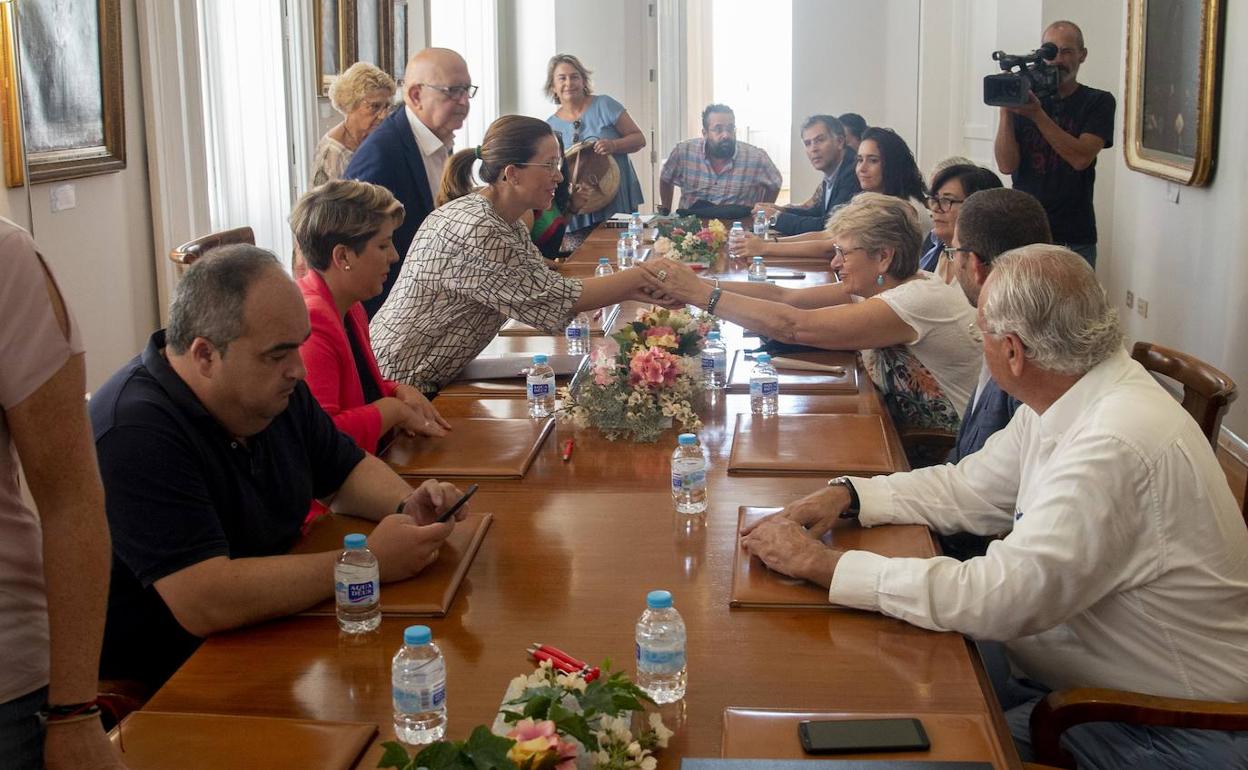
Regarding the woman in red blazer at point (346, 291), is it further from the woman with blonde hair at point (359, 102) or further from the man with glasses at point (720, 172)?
the man with glasses at point (720, 172)

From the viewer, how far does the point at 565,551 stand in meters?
2.22

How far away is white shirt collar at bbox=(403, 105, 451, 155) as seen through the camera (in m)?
4.73

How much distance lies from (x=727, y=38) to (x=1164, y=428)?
13.0 meters

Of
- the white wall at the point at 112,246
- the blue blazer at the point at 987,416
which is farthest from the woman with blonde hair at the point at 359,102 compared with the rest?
the blue blazer at the point at 987,416

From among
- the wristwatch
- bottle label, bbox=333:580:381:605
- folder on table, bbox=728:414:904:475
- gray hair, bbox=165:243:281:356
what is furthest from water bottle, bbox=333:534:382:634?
folder on table, bbox=728:414:904:475

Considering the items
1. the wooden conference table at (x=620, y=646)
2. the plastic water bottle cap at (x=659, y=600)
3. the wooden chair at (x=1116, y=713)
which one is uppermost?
the plastic water bottle cap at (x=659, y=600)

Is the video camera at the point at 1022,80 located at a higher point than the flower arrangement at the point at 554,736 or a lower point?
higher

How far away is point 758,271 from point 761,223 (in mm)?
1836

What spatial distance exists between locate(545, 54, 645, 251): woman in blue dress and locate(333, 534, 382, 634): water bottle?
643cm

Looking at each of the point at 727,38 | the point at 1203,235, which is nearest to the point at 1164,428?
the point at 1203,235

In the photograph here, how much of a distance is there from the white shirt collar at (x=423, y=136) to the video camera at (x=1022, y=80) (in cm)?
248

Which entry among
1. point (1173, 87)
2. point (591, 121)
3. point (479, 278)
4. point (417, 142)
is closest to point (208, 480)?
point (479, 278)

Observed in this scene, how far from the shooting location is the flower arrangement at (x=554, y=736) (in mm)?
1245

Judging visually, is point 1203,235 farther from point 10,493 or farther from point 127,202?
point 10,493
